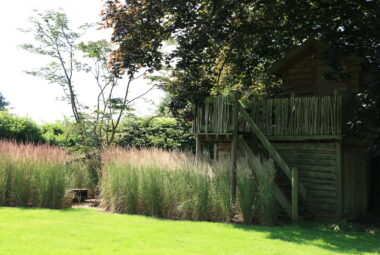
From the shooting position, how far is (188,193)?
32.8 ft

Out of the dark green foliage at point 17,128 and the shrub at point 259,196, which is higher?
the dark green foliage at point 17,128

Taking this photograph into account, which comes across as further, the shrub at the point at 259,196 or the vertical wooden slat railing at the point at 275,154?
the vertical wooden slat railing at the point at 275,154

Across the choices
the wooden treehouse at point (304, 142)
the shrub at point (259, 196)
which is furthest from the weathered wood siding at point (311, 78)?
the shrub at point (259, 196)

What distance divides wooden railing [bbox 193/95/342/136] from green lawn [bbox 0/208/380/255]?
2.74 meters

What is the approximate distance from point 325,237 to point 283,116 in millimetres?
4236

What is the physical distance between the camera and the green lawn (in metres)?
6.55

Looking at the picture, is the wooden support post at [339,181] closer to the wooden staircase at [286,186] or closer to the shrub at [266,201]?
the wooden staircase at [286,186]

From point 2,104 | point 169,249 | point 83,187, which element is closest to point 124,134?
point 83,187

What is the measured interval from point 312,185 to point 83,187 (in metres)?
6.99

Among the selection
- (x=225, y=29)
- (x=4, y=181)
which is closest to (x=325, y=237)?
(x=225, y=29)

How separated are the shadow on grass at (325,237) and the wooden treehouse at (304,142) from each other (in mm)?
1124

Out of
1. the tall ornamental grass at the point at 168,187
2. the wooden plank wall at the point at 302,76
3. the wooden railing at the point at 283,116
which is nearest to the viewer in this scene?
the tall ornamental grass at the point at 168,187

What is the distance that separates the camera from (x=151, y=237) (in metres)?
7.48

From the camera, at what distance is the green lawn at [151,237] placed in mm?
6547
